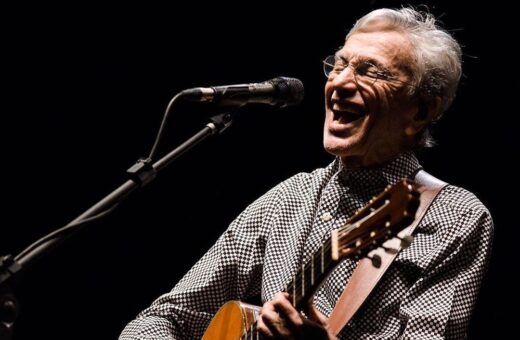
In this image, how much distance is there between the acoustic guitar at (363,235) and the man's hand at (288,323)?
5 cm

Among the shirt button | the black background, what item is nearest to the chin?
the shirt button

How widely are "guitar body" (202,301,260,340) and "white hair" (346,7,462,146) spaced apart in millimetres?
819

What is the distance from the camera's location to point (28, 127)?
3.39m

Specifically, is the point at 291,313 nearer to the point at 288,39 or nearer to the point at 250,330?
the point at 250,330

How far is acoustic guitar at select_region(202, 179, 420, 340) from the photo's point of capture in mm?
1879

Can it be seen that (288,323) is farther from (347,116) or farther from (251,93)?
(347,116)

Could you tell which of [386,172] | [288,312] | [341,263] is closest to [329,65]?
[386,172]

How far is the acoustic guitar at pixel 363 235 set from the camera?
1.88m

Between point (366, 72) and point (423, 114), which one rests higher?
point (366, 72)

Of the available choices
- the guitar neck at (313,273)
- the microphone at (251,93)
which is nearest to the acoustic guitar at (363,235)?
the guitar neck at (313,273)

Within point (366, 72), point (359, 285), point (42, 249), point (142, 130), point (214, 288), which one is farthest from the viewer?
point (142, 130)

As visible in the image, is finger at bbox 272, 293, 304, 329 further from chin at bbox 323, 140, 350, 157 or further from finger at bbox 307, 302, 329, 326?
chin at bbox 323, 140, 350, 157

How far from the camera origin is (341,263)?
2471mm

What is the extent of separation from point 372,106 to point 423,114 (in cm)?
21
